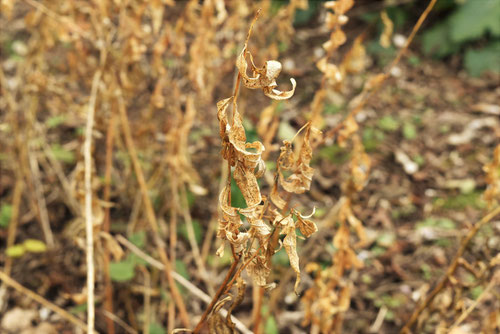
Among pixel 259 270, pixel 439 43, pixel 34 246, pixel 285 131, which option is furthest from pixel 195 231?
pixel 439 43

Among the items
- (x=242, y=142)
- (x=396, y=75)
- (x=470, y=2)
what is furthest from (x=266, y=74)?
(x=470, y=2)

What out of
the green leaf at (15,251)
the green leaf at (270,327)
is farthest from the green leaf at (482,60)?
the green leaf at (15,251)

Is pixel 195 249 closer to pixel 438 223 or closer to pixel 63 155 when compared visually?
pixel 63 155

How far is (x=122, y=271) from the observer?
1.52 m

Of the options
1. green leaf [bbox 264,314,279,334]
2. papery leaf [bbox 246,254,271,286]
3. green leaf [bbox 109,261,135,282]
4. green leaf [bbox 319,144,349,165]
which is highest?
papery leaf [bbox 246,254,271,286]

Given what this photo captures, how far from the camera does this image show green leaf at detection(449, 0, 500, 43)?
2867mm

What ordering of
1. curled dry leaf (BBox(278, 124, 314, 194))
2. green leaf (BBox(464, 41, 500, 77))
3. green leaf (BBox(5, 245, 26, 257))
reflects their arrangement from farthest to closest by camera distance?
green leaf (BBox(464, 41, 500, 77)) → green leaf (BBox(5, 245, 26, 257)) → curled dry leaf (BBox(278, 124, 314, 194))

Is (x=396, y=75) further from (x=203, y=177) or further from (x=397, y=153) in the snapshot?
(x=203, y=177)

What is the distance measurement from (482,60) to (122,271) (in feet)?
8.71

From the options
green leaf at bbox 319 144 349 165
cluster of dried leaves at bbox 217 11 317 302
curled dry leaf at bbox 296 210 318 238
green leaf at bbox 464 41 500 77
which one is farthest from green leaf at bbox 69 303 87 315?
green leaf at bbox 464 41 500 77

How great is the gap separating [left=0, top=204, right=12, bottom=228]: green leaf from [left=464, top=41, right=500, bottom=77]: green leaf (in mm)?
2823

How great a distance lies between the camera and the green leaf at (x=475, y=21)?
2.87 m

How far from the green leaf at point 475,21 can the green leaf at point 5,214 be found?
110 inches

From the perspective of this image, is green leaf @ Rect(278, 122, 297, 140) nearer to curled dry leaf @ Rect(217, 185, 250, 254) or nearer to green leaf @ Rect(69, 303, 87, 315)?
green leaf @ Rect(69, 303, 87, 315)
